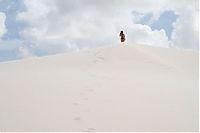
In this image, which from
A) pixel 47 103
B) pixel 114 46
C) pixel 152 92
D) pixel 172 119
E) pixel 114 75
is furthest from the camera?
pixel 114 46

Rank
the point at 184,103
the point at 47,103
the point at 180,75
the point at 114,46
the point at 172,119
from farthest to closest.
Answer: the point at 114,46 → the point at 180,75 → the point at 184,103 → the point at 47,103 → the point at 172,119

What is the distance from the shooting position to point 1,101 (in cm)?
729

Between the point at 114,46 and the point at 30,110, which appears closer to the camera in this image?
the point at 30,110

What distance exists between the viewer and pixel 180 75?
11375 millimetres

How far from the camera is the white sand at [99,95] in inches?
244

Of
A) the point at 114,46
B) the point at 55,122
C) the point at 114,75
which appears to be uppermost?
the point at 114,46

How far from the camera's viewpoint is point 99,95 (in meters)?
7.90

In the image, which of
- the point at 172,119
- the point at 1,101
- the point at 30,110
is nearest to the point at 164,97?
the point at 172,119

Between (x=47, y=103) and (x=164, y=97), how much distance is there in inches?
116

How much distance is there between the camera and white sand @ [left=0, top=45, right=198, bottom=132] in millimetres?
6199

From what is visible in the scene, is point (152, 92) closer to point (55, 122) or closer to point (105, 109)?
point (105, 109)

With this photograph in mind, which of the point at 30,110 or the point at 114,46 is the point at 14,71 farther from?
the point at 114,46

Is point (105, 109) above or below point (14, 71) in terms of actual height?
below

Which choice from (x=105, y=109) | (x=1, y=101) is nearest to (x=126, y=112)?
(x=105, y=109)
